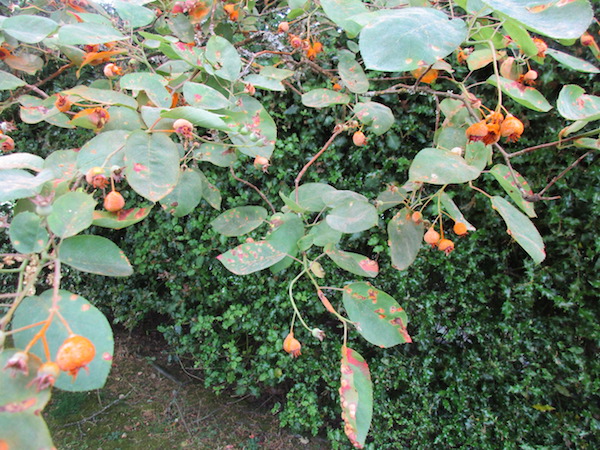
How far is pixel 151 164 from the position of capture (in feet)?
1.57

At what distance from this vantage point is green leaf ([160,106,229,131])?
0.47 metres

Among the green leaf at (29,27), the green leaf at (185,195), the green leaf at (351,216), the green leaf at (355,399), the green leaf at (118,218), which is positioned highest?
the green leaf at (29,27)

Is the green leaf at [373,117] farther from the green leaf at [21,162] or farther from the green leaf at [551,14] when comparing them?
the green leaf at [21,162]

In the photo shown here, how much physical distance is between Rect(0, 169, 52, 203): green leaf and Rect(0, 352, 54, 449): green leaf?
19cm

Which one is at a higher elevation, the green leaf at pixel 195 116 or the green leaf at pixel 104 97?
the green leaf at pixel 195 116

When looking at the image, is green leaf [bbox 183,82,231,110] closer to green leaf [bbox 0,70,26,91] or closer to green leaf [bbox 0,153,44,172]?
green leaf [bbox 0,153,44,172]

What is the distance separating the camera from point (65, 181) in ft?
1.62

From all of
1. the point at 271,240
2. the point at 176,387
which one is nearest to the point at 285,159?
the point at 271,240

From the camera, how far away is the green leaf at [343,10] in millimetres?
578

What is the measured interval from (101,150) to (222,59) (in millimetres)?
320

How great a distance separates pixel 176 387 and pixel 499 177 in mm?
2187

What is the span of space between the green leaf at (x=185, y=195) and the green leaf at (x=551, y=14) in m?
0.52

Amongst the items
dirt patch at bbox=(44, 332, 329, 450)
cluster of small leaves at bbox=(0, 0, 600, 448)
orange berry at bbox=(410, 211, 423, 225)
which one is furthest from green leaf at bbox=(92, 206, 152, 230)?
dirt patch at bbox=(44, 332, 329, 450)

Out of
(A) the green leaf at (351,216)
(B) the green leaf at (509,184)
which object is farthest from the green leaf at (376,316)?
(B) the green leaf at (509,184)
